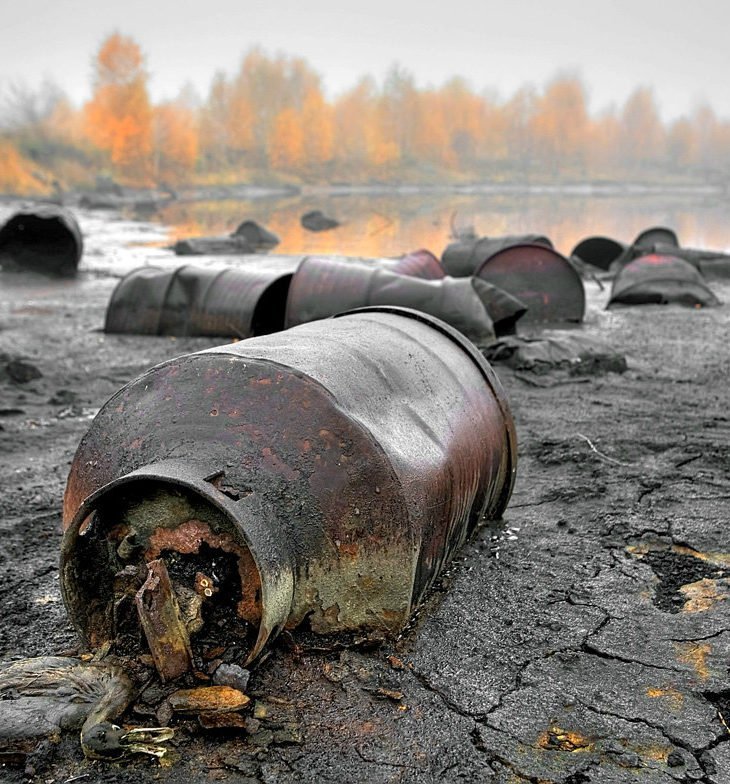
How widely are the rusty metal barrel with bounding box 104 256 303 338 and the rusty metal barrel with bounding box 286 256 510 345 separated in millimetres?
626

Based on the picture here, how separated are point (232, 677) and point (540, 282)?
7800 mm

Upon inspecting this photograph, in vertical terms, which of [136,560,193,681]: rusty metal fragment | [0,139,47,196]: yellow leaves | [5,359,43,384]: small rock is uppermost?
[0,139,47,196]: yellow leaves

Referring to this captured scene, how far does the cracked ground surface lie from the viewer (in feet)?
7.63

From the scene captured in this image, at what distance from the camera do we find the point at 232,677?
244 cm

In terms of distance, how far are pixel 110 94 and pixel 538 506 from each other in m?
58.8

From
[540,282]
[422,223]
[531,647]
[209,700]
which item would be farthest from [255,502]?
[422,223]

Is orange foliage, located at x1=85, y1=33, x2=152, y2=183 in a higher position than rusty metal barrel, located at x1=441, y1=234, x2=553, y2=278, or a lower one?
higher

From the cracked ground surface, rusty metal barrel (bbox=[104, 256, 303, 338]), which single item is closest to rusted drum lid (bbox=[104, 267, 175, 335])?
rusty metal barrel (bbox=[104, 256, 303, 338])

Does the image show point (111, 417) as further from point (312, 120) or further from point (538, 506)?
point (312, 120)

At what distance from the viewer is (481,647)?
9.45 ft

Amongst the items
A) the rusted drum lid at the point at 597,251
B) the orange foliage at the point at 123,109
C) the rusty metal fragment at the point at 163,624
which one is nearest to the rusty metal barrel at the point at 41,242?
the rusted drum lid at the point at 597,251

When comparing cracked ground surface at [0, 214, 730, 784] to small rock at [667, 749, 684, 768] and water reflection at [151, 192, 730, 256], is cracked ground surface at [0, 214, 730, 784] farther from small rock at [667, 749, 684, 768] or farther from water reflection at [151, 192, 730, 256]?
water reflection at [151, 192, 730, 256]

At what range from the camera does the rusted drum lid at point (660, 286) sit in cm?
1100

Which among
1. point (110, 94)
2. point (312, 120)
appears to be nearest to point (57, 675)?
point (110, 94)
